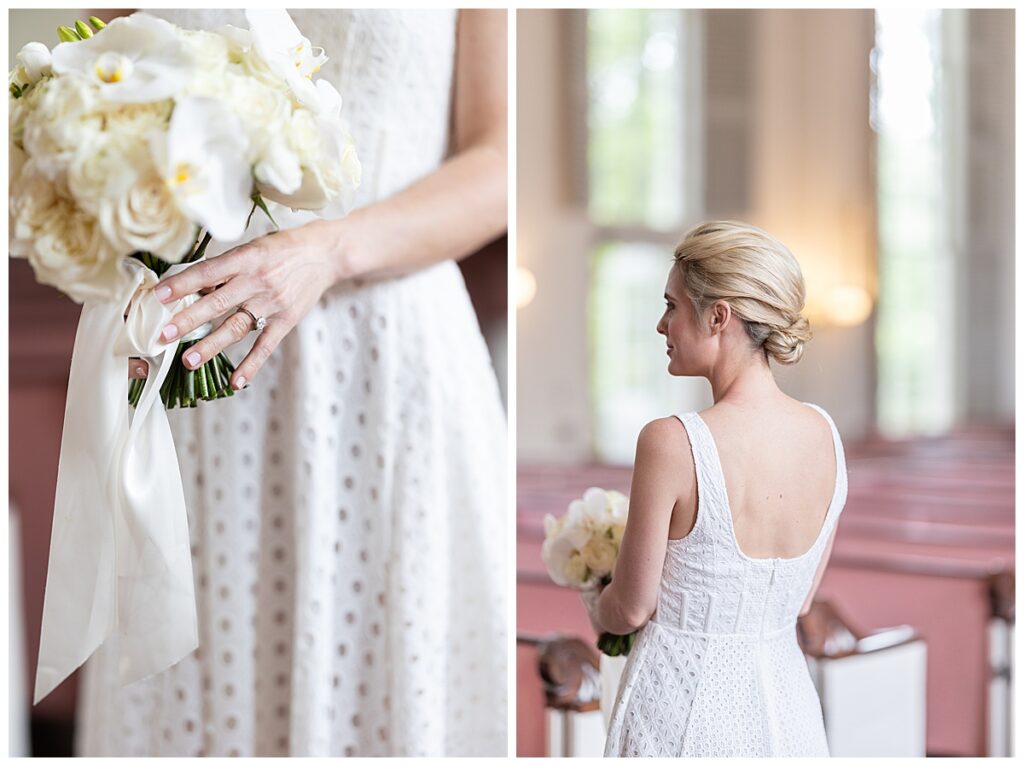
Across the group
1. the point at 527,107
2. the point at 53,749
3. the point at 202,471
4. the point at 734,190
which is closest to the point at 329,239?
the point at 202,471

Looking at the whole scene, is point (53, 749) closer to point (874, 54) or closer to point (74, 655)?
point (74, 655)

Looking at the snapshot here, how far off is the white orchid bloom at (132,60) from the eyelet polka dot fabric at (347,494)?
0.48 meters

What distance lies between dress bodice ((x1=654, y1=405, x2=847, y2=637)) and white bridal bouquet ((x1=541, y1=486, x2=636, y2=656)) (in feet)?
0.42

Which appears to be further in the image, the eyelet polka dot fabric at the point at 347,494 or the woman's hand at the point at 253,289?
the eyelet polka dot fabric at the point at 347,494

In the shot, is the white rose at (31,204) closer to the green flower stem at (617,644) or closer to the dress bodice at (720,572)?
the dress bodice at (720,572)

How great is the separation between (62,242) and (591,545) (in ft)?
2.81

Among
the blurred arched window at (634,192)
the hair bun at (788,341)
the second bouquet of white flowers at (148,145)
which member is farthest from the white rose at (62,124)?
the blurred arched window at (634,192)

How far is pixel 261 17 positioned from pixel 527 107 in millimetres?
5993

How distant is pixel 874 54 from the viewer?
8.58m

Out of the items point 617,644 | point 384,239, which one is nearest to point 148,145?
point 384,239

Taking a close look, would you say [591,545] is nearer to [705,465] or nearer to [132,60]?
[705,465]

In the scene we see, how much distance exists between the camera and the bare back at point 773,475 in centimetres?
137

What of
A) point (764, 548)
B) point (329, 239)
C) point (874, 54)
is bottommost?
point (764, 548)

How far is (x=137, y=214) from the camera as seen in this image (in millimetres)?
1066
